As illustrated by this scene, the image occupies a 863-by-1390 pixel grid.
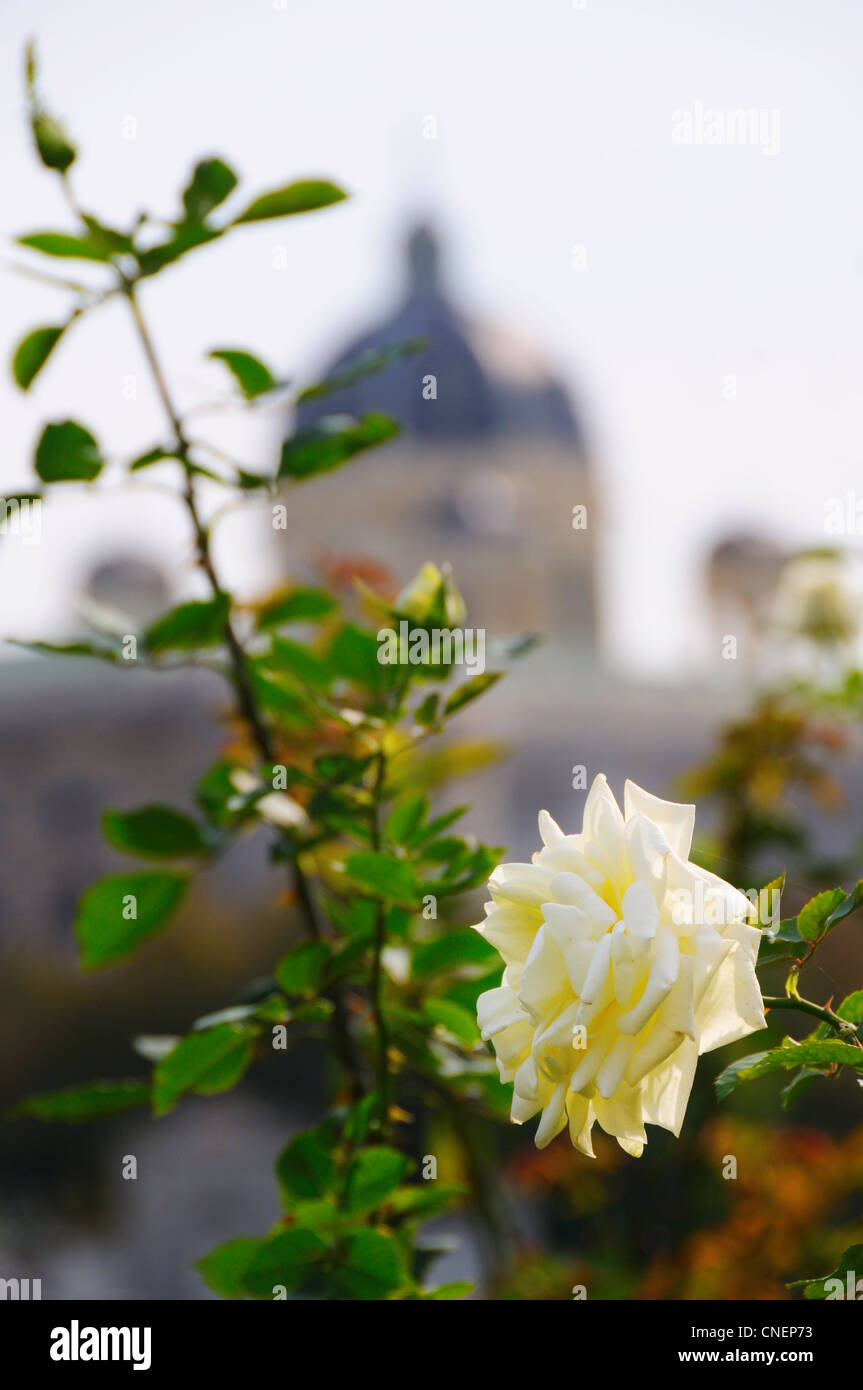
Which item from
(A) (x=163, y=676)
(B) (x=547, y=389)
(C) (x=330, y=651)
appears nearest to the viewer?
(C) (x=330, y=651)

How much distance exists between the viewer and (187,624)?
684 millimetres

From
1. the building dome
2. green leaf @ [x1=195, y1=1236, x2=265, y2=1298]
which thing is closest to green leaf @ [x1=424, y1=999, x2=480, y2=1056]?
green leaf @ [x1=195, y1=1236, x2=265, y2=1298]

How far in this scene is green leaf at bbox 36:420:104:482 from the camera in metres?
0.70

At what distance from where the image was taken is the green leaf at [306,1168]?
0.63 m

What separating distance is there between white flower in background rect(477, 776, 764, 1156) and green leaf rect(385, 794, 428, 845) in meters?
0.23

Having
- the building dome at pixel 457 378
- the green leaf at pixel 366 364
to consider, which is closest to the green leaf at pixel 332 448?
the green leaf at pixel 366 364

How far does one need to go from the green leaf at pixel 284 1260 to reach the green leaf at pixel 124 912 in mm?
189

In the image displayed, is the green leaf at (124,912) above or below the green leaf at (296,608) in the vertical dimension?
below

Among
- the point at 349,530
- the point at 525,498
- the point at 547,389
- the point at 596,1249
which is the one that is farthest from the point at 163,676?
the point at 547,389

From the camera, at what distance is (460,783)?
6.07 meters

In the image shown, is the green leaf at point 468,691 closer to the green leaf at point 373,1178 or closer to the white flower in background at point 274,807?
the white flower in background at point 274,807

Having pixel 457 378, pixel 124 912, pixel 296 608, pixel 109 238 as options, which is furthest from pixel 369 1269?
pixel 457 378

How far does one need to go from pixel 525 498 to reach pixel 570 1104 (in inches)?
515
